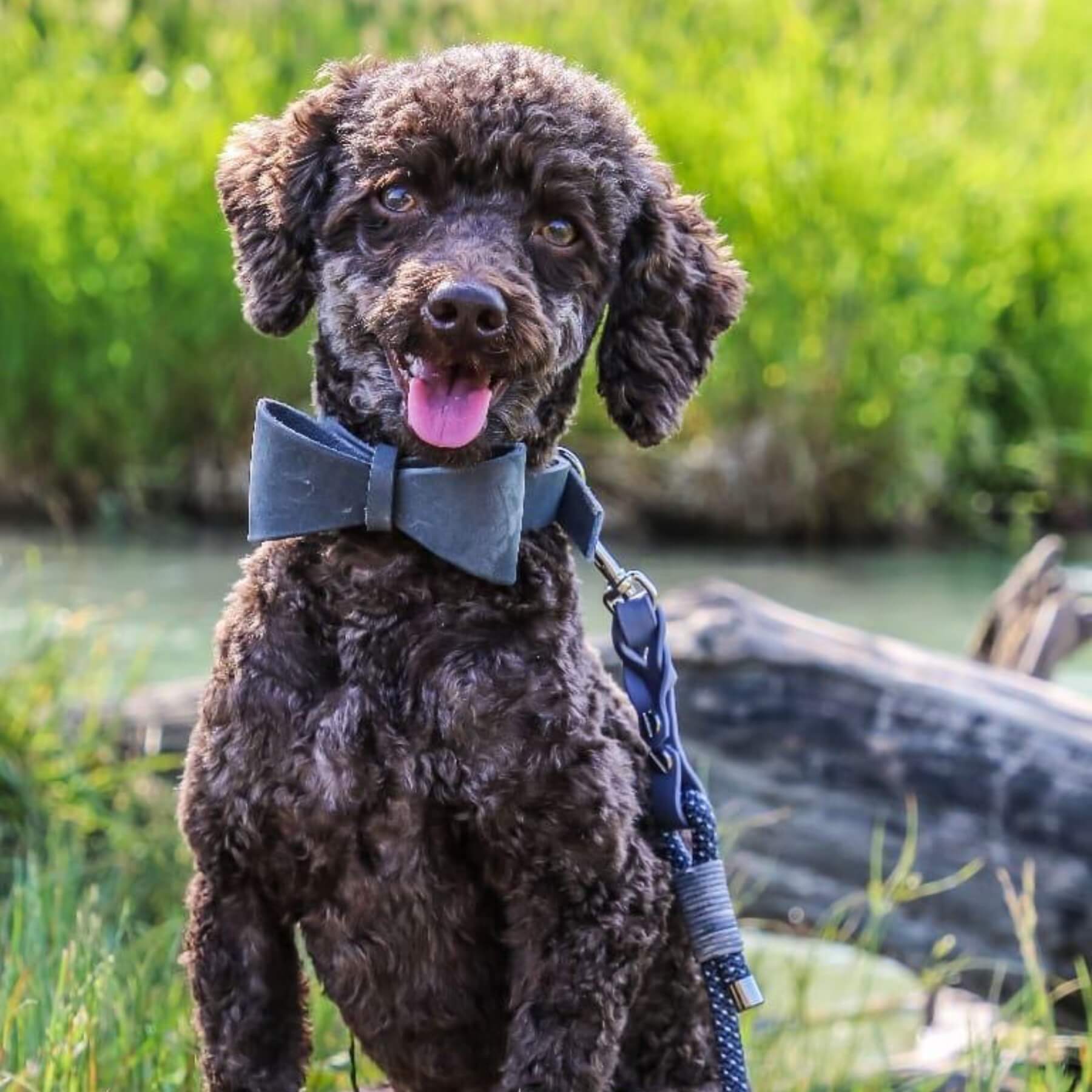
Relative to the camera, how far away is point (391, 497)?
238 cm

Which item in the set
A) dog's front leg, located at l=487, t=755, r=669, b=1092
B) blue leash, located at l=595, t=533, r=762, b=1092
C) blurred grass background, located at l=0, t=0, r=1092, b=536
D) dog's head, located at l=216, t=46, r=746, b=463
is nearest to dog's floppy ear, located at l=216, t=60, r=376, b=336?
dog's head, located at l=216, t=46, r=746, b=463

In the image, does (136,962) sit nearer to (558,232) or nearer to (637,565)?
(558,232)

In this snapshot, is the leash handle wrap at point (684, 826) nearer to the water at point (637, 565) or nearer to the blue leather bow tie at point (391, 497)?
the blue leather bow tie at point (391, 497)

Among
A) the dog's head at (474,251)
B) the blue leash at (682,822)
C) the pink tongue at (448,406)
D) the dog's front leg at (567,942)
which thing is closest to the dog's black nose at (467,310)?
the dog's head at (474,251)

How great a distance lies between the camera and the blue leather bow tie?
7.78 feet

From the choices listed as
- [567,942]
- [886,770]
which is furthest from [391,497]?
[886,770]

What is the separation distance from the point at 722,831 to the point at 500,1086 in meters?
1.99

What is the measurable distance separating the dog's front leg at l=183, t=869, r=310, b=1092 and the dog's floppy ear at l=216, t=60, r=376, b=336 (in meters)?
0.82

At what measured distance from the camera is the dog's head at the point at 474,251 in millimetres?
2303

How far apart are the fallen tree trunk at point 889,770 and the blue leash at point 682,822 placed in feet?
5.53

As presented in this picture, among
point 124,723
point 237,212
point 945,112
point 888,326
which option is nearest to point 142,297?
point 888,326

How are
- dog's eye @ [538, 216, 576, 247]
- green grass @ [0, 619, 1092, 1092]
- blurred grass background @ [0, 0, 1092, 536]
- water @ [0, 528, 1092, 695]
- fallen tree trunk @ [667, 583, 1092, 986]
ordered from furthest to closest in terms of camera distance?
1. blurred grass background @ [0, 0, 1092, 536]
2. water @ [0, 528, 1092, 695]
3. fallen tree trunk @ [667, 583, 1092, 986]
4. green grass @ [0, 619, 1092, 1092]
5. dog's eye @ [538, 216, 576, 247]

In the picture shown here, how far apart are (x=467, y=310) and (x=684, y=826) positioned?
2.88 feet

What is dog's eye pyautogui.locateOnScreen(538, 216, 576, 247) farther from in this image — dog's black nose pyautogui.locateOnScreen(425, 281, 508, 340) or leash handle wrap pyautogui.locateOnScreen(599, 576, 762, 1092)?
leash handle wrap pyautogui.locateOnScreen(599, 576, 762, 1092)
